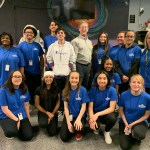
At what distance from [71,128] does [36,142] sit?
0.43 m

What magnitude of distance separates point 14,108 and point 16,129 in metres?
0.24

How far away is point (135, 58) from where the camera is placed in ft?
8.92

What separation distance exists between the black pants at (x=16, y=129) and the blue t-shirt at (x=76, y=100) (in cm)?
53

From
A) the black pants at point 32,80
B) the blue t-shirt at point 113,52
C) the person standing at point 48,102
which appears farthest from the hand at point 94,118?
the black pants at point 32,80

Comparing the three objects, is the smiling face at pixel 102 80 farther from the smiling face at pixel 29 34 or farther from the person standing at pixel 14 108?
the smiling face at pixel 29 34

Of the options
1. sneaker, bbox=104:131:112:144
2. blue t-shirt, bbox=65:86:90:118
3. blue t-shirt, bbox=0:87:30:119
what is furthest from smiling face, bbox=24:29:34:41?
sneaker, bbox=104:131:112:144

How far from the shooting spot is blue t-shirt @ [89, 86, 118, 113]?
242cm

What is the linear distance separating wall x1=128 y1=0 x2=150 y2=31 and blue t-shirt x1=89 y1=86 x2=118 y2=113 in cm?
301

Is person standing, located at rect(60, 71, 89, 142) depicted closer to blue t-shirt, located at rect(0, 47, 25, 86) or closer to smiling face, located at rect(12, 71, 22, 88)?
smiling face, located at rect(12, 71, 22, 88)

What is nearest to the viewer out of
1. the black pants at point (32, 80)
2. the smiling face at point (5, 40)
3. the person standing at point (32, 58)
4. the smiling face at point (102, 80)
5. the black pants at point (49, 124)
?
the smiling face at point (102, 80)

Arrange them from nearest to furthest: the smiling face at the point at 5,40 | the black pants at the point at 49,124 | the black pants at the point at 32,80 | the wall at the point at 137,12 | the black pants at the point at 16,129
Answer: the black pants at the point at 16,129
the black pants at the point at 49,124
the smiling face at the point at 5,40
the black pants at the point at 32,80
the wall at the point at 137,12

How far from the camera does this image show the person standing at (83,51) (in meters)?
2.91

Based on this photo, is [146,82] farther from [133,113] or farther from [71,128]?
[71,128]

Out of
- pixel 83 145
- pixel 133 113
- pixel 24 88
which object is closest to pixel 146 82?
pixel 133 113
